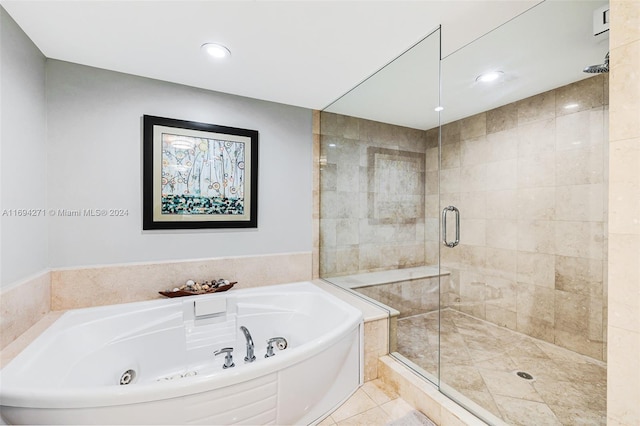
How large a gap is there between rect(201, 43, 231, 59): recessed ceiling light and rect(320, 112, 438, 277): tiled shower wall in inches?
47.1

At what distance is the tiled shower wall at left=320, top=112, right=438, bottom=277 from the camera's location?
8.59 ft

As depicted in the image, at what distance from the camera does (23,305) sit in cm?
162

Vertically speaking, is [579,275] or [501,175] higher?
[501,175]

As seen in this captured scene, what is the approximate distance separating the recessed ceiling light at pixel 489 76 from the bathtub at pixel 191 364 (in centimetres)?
219

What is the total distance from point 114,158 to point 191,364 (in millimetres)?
1618

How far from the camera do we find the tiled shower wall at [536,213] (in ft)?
6.88

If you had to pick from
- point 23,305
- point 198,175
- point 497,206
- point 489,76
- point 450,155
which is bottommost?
point 23,305

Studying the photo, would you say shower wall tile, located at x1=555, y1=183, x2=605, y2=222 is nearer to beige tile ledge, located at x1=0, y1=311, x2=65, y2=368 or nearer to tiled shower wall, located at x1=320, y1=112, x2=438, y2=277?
tiled shower wall, located at x1=320, y1=112, x2=438, y2=277

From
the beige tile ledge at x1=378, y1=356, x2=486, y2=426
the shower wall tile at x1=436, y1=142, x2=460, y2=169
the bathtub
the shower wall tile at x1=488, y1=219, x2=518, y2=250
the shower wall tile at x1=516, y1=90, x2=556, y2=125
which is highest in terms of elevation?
the shower wall tile at x1=516, y1=90, x2=556, y2=125

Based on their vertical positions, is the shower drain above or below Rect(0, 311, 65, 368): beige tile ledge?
below

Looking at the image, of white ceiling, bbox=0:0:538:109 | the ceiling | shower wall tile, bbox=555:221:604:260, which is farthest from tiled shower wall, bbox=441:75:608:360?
white ceiling, bbox=0:0:538:109

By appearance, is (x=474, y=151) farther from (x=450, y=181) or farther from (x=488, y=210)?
A: (x=488, y=210)

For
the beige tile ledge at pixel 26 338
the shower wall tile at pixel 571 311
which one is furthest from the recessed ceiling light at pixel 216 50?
the shower wall tile at pixel 571 311


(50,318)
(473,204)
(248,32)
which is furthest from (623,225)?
(50,318)
